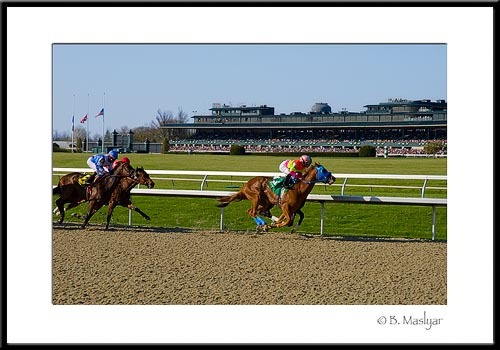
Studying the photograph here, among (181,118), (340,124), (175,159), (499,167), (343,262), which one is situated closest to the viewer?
(499,167)

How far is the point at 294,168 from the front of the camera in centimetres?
1158

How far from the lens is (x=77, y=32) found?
743 centimetres

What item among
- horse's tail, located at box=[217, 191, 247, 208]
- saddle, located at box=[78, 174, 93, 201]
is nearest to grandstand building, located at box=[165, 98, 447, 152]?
horse's tail, located at box=[217, 191, 247, 208]

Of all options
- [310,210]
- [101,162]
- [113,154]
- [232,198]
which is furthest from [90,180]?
[310,210]

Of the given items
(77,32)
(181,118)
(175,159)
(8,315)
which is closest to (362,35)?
(77,32)

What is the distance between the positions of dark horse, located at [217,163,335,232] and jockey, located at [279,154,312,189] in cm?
8

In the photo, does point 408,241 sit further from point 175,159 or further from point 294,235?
point 175,159

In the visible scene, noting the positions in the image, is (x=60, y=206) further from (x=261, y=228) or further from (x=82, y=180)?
(x=261, y=228)

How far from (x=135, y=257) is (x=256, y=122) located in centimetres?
325

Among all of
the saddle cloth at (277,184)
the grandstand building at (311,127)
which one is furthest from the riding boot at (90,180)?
the saddle cloth at (277,184)

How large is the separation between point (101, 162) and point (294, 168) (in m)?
3.05

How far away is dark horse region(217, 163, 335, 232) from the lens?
11.4 meters

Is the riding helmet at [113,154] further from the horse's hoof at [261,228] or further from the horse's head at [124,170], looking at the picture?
the horse's hoof at [261,228]

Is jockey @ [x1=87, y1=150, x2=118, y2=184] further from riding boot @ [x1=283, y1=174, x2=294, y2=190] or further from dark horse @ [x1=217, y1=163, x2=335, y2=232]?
riding boot @ [x1=283, y1=174, x2=294, y2=190]
